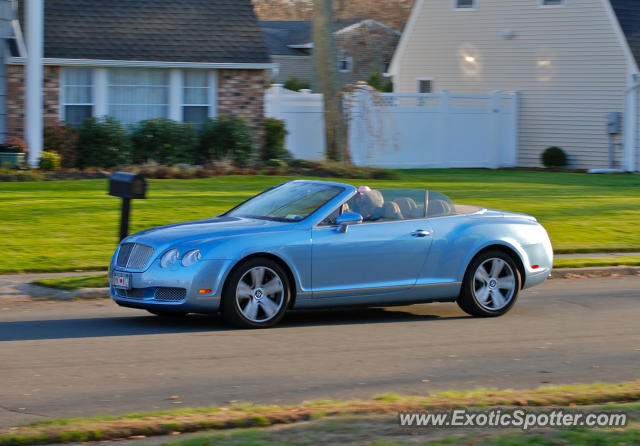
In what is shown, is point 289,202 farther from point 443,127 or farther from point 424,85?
point 424,85

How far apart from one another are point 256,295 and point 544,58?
81.8 feet

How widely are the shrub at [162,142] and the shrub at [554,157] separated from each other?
39.9ft

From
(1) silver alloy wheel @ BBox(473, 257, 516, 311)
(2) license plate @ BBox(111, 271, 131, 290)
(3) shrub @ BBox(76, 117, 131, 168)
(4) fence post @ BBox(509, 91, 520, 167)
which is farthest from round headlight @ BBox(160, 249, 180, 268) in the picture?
(4) fence post @ BBox(509, 91, 520, 167)

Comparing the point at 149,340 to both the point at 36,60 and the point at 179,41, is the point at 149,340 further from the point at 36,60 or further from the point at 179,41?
the point at 179,41

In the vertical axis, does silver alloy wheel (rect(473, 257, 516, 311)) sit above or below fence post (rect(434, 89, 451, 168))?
below

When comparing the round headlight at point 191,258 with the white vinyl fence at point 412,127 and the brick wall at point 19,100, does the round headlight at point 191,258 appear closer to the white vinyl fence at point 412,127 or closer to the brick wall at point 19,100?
the brick wall at point 19,100

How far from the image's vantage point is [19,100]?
79.6 feet

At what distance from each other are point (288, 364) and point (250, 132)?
18.8 meters

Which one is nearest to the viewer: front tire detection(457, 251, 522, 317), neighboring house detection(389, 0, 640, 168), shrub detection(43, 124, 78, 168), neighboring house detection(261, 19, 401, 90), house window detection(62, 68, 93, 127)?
front tire detection(457, 251, 522, 317)

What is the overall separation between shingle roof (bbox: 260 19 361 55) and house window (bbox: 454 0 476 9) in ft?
85.2

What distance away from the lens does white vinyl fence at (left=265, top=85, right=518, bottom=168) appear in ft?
93.7

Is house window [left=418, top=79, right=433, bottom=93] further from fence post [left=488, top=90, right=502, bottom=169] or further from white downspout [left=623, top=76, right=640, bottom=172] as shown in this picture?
white downspout [left=623, top=76, right=640, bottom=172]

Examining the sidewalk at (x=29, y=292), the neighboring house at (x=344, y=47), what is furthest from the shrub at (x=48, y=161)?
the neighboring house at (x=344, y=47)

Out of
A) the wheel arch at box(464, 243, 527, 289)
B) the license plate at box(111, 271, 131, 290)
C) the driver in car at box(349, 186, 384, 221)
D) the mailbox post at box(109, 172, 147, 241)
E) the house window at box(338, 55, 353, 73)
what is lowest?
the license plate at box(111, 271, 131, 290)
